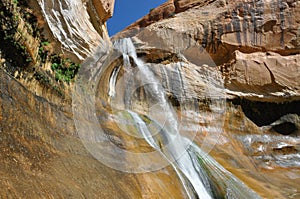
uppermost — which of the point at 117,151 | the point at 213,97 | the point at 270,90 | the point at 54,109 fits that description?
the point at 54,109

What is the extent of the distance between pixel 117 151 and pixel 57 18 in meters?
5.09

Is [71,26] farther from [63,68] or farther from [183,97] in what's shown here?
[183,97]

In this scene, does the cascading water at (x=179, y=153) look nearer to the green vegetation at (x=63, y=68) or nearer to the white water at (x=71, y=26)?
the green vegetation at (x=63, y=68)

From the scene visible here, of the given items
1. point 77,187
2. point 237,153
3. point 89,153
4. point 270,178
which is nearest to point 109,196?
point 77,187

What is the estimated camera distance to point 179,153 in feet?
28.3

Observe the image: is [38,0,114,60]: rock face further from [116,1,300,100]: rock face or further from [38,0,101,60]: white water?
[116,1,300,100]: rock face

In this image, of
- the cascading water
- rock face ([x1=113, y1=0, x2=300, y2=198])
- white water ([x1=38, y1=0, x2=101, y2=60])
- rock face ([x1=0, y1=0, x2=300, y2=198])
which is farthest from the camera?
rock face ([x1=113, y1=0, x2=300, y2=198])

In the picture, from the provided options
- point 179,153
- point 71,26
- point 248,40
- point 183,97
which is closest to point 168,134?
point 179,153

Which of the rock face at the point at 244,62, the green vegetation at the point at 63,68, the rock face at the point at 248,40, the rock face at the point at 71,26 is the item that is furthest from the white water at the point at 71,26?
the rock face at the point at 248,40

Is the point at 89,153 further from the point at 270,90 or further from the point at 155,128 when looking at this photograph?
the point at 270,90

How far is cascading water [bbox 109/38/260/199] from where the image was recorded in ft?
21.8

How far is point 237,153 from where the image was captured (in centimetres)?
1156

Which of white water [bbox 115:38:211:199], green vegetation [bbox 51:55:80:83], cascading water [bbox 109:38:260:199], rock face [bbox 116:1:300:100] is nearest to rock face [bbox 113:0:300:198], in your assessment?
rock face [bbox 116:1:300:100]

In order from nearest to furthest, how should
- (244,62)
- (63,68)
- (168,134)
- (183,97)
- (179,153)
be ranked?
(179,153), (63,68), (168,134), (183,97), (244,62)
